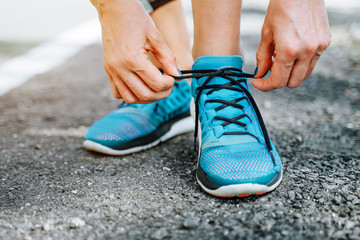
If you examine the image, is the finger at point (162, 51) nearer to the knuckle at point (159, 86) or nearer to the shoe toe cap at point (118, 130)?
the knuckle at point (159, 86)

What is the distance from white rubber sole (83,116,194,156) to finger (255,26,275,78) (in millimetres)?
498

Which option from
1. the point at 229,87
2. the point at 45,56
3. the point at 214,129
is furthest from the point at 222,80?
the point at 45,56

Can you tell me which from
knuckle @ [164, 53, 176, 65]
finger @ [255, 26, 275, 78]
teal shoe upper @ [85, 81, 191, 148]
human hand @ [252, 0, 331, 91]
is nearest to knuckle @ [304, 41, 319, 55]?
human hand @ [252, 0, 331, 91]

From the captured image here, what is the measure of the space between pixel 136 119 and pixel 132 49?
46 centimetres

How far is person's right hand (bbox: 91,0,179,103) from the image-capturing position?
0.95 meters

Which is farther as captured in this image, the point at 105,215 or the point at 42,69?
the point at 42,69

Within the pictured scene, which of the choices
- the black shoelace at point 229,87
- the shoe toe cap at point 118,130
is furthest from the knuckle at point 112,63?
the shoe toe cap at point 118,130

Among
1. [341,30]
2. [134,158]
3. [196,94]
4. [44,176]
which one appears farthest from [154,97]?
[341,30]

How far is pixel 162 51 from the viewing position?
992 mm

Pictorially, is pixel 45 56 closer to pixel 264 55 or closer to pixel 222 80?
pixel 222 80

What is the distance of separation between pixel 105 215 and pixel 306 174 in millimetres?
642

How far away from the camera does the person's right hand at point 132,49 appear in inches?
37.2

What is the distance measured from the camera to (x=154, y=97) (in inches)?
40.1

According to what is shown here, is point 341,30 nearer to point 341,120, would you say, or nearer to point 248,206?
point 341,120
